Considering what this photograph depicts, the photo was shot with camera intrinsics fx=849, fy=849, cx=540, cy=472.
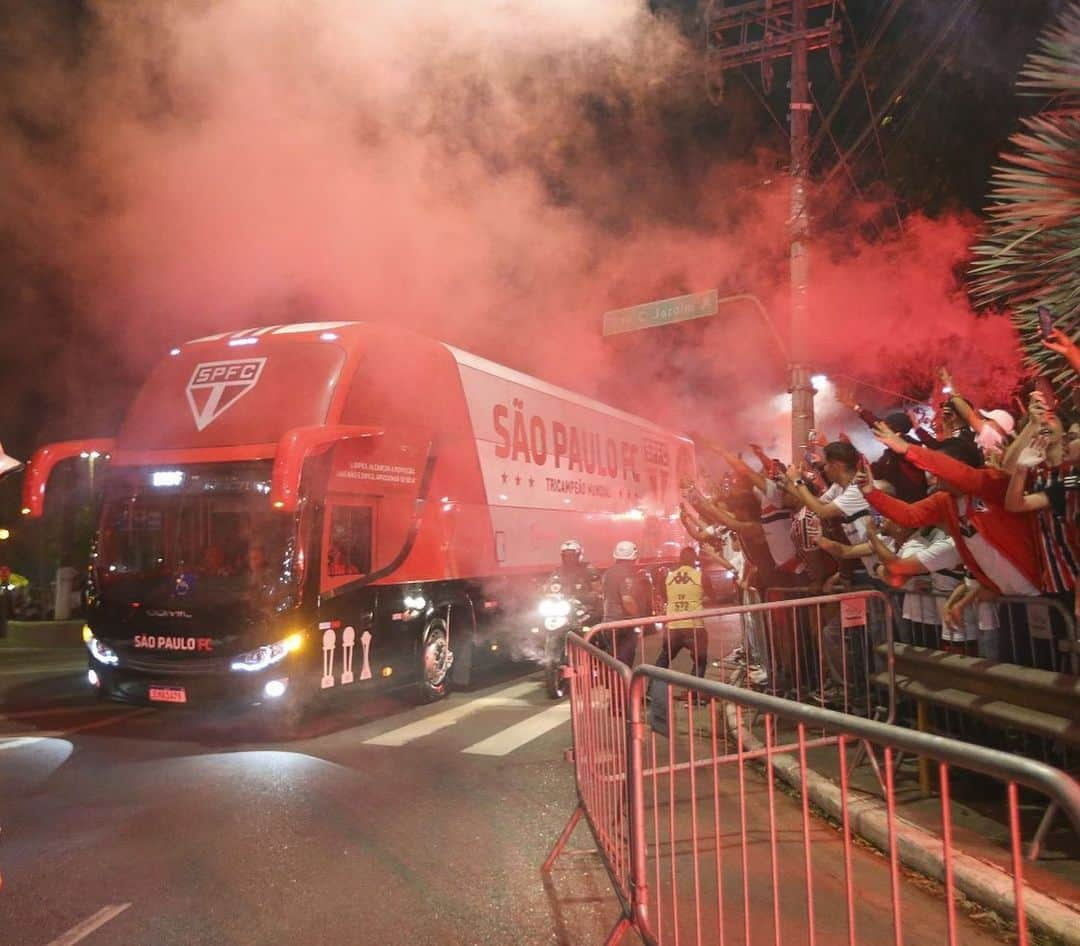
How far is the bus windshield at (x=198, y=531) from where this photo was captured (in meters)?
6.81

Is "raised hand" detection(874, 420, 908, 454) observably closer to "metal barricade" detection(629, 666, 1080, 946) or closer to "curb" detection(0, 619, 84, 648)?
"metal barricade" detection(629, 666, 1080, 946)

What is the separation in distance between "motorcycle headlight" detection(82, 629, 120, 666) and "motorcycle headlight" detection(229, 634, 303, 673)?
3.83 ft

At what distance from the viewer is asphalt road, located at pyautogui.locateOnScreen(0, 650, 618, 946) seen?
3512 mm

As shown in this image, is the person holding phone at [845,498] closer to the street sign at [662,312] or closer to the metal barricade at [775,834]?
the metal barricade at [775,834]

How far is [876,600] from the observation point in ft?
17.8

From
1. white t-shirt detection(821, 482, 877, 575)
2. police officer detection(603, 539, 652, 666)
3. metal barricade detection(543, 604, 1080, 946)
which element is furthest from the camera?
police officer detection(603, 539, 652, 666)

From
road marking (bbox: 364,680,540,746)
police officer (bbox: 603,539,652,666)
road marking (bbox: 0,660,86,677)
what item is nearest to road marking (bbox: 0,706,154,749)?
road marking (bbox: 364,680,540,746)

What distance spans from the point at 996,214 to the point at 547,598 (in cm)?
562

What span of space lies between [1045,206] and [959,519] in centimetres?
167

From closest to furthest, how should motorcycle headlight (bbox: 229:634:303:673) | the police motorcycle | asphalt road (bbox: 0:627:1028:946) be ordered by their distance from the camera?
1. asphalt road (bbox: 0:627:1028:946)
2. motorcycle headlight (bbox: 229:634:303:673)
3. the police motorcycle

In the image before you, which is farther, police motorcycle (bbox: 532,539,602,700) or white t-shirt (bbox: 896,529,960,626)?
police motorcycle (bbox: 532,539,602,700)

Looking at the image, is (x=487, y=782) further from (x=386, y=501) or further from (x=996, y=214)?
(x=996, y=214)

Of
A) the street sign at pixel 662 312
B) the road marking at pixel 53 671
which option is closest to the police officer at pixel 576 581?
the street sign at pixel 662 312

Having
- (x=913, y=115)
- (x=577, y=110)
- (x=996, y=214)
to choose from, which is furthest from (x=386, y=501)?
(x=913, y=115)
